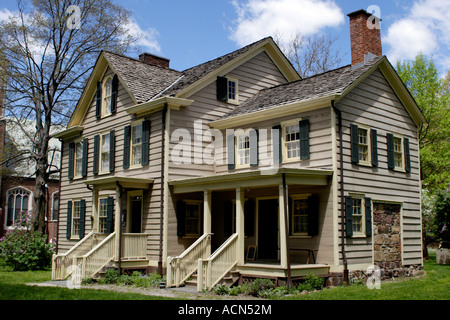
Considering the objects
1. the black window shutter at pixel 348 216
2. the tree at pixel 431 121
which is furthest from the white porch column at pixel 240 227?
the tree at pixel 431 121

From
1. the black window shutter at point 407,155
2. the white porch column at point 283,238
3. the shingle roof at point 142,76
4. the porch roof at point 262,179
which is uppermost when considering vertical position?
the shingle roof at point 142,76

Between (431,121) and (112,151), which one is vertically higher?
(431,121)

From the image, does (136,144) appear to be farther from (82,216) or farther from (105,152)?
(82,216)

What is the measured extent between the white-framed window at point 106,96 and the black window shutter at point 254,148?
7007mm

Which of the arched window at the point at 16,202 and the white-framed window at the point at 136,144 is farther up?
the white-framed window at the point at 136,144

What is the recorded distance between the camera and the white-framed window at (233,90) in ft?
65.0

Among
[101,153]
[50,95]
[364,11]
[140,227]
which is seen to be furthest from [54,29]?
[364,11]

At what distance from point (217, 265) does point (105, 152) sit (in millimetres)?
8887

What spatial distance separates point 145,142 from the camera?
17969 millimetres

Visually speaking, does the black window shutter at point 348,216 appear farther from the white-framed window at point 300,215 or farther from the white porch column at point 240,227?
the white porch column at point 240,227

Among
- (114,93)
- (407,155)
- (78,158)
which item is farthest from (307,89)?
(78,158)

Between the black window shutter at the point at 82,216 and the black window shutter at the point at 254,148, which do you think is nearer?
the black window shutter at the point at 254,148
